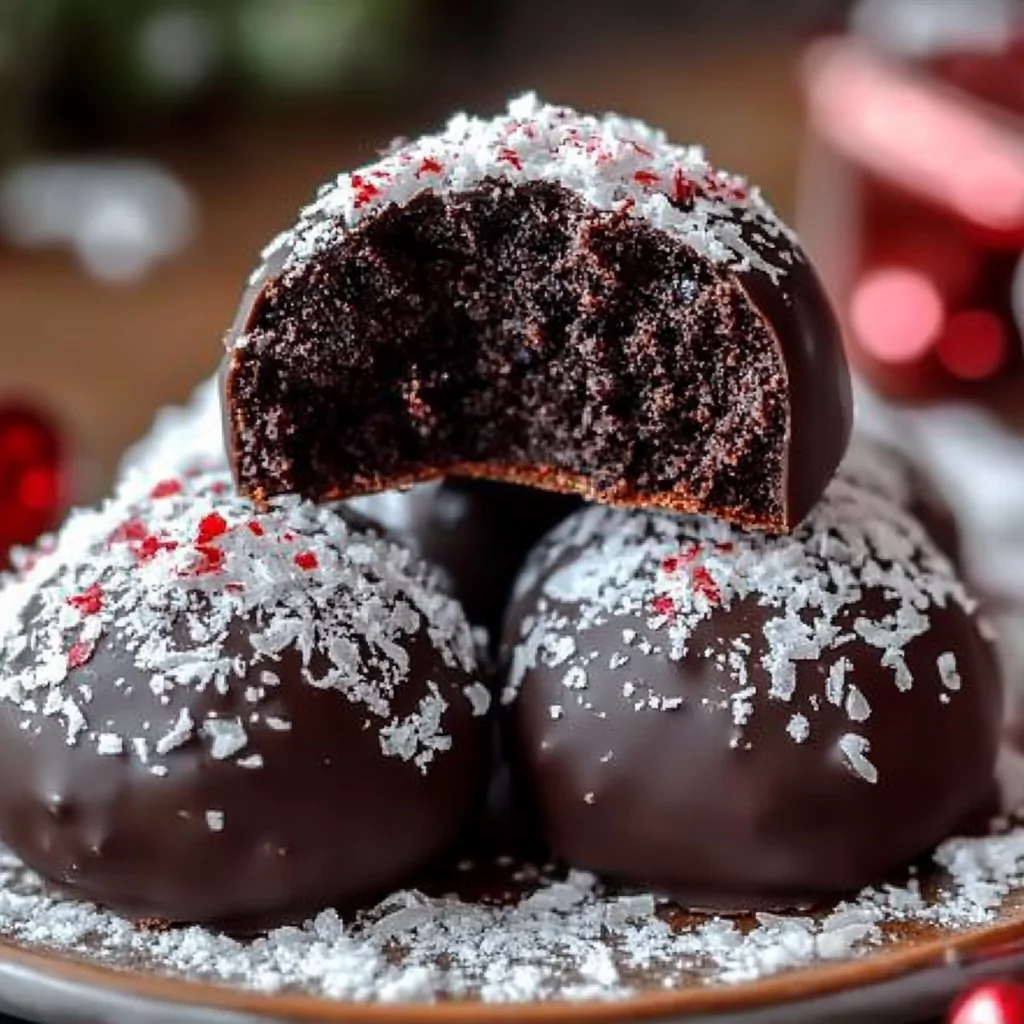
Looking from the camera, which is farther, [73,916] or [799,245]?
[799,245]

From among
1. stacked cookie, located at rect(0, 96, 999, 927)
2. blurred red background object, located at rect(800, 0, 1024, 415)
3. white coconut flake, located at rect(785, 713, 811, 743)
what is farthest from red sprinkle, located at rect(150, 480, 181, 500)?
blurred red background object, located at rect(800, 0, 1024, 415)

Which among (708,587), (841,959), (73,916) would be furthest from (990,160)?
(73,916)

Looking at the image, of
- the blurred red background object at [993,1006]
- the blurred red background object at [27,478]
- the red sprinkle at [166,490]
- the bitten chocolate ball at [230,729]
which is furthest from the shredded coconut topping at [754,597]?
the blurred red background object at [27,478]

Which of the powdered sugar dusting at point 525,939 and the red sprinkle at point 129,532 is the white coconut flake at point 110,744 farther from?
the red sprinkle at point 129,532

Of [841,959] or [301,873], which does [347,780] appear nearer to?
[301,873]

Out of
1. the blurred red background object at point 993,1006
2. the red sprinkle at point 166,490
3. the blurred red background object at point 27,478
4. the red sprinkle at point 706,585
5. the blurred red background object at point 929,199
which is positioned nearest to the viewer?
the blurred red background object at point 993,1006

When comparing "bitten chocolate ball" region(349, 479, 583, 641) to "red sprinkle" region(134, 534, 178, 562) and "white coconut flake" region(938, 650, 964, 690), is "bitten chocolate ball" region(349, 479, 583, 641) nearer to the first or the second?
"red sprinkle" region(134, 534, 178, 562)

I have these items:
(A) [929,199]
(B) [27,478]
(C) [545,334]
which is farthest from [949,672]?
(A) [929,199]
